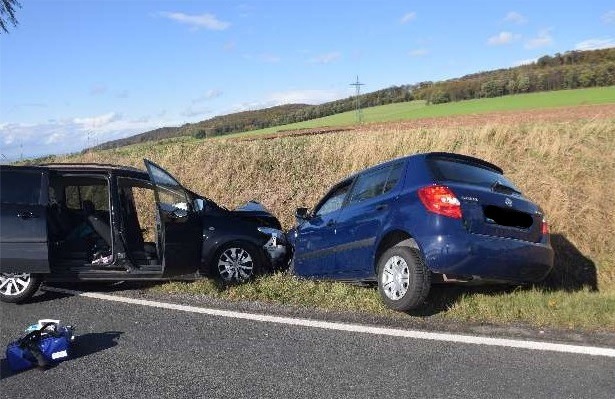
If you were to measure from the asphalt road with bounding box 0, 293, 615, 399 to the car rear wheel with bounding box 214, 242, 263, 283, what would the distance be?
2.32 metres

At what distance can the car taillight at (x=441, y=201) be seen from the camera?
564 cm

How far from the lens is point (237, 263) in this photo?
27.1 ft

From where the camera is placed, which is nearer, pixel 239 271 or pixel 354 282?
pixel 354 282

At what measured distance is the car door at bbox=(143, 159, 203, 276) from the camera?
7391 millimetres

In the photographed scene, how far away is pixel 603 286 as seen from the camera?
796cm

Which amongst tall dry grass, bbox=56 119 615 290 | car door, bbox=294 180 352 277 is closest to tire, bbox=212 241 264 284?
car door, bbox=294 180 352 277

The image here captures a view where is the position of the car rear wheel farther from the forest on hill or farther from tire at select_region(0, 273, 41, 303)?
the forest on hill

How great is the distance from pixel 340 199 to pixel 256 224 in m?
1.65

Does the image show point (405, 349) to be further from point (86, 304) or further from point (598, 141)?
point (598, 141)

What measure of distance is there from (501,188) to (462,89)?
32.1 meters

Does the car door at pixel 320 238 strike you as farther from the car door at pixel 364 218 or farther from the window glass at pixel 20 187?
the window glass at pixel 20 187

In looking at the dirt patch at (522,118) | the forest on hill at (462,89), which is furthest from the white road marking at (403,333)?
the forest on hill at (462,89)

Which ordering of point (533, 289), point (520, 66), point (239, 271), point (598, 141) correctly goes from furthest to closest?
point (520, 66), point (598, 141), point (239, 271), point (533, 289)

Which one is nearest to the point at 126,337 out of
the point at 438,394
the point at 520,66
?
the point at 438,394
